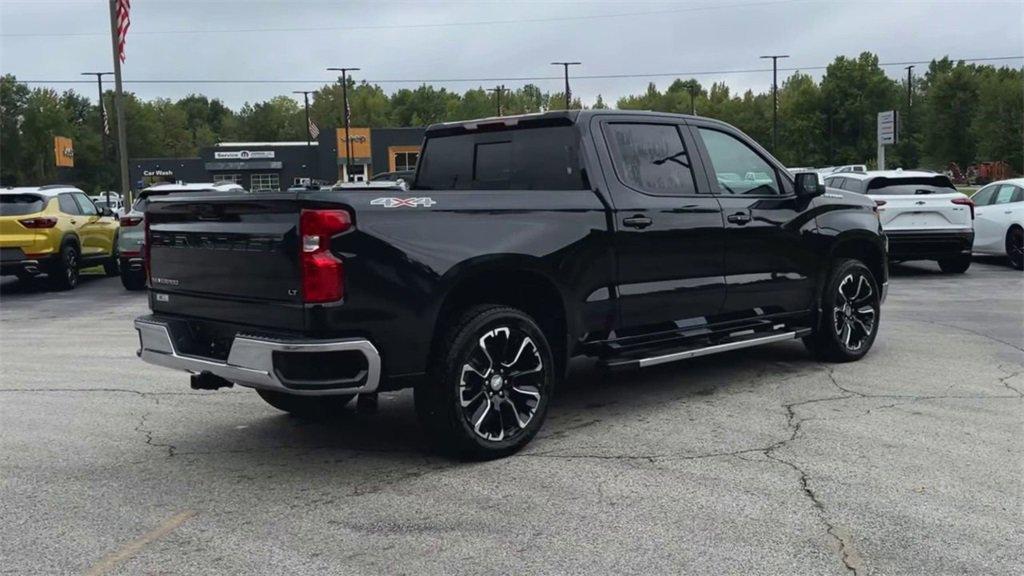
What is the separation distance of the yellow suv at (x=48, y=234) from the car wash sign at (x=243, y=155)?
63803 mm

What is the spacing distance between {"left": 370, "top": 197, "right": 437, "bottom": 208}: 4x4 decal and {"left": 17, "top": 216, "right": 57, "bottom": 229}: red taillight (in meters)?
12.7

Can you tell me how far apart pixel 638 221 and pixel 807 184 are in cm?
185

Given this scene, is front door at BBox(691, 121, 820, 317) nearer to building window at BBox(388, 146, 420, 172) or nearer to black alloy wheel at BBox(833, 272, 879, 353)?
black alloy wheel at BBox(833, 272, 879, 353)

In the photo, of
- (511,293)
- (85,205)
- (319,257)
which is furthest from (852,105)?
(319,257)

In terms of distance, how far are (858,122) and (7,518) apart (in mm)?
81688

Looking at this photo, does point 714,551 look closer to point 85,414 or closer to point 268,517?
point 268,517

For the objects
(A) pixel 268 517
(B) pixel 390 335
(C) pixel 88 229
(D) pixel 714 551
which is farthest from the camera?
(C) pixel 88 229

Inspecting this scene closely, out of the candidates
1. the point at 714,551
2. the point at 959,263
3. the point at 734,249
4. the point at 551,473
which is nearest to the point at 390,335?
the point at 551,473

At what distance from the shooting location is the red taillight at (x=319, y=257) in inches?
181

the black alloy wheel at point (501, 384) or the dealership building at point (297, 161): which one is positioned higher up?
the dealership building at point (297, 161)

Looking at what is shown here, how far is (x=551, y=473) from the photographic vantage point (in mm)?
5051

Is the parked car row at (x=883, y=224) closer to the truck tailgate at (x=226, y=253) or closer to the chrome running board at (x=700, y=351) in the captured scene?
the chrome running board at (x=700, y=351)

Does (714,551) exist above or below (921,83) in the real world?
below

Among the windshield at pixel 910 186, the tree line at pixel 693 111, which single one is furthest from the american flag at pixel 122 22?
the tree line at pixel 693 111
